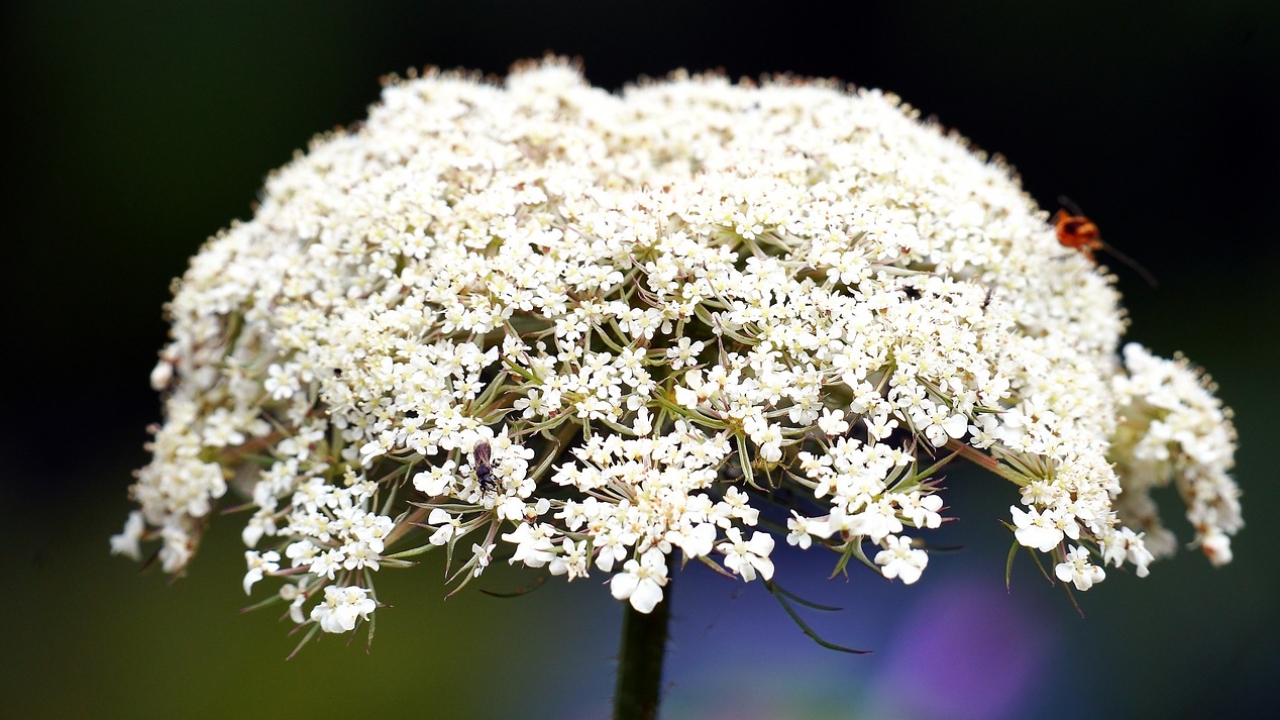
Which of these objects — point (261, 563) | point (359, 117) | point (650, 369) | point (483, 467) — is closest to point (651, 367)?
point (650, 369)

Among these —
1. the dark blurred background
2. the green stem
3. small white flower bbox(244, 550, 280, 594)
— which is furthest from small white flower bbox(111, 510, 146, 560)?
the dark blurred background

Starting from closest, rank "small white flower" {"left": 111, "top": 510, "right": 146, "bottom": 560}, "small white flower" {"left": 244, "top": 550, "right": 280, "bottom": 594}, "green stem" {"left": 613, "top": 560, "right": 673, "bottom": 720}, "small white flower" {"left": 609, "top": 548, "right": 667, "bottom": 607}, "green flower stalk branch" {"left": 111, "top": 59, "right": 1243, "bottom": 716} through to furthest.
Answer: "small white flower" {"left": 609, "top": 548, "right": 667, "bottom": 607}, "green flower stalk branch" {"left": 111, "top": 59, "right": 1243, "bottom": 716}, "small white flower" {"left": 244, "top": 550, "right": 280, "bottom": 594}, "green stem" {"left": 613, "top": 560, "right": 673, "bottom": 720}, "small white flower" {"left": 111, "top": 510, "right": 146, "bottom": 560}

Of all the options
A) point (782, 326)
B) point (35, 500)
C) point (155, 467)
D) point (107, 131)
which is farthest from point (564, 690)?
point (107, 131)

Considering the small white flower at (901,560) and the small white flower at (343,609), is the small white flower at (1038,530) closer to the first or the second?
the small white flower at (901,560)

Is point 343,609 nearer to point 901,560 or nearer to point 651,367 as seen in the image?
point 651,367

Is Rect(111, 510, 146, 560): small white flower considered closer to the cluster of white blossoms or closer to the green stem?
the cluster of white blossoms
